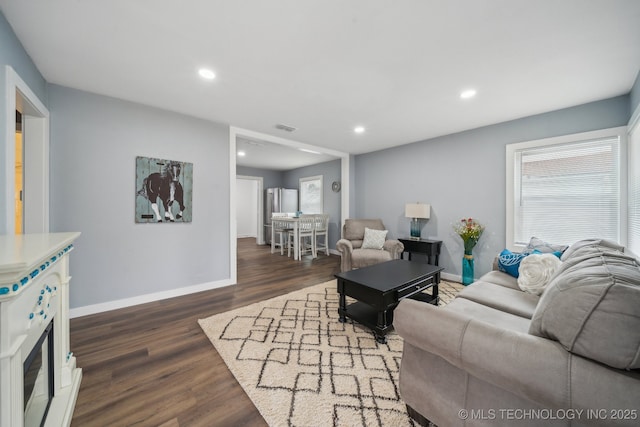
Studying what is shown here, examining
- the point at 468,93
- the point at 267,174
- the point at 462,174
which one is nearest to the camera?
the point at 468,93

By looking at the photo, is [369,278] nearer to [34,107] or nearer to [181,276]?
[181,276]

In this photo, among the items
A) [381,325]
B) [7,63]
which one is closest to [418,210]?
[381,325]

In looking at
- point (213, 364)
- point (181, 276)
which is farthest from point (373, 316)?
point (181, 276)

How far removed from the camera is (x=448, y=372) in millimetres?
1137

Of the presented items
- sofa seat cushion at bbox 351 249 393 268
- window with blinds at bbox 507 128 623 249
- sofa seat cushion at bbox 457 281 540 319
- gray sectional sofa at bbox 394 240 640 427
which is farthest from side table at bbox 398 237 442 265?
gray sectional sofa at bbox 394 240 640 427

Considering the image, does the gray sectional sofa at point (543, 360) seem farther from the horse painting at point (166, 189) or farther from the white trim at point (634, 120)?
the horse painting at point (166, 189)

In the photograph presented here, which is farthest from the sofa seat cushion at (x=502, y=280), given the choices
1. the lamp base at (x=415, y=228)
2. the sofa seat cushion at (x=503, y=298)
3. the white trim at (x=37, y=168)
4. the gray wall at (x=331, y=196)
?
the white trim at (x=37, y=168)

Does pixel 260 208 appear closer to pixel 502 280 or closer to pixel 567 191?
pixel 502 280

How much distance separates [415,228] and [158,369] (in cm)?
390

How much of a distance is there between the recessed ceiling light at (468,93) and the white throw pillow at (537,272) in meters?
1.73

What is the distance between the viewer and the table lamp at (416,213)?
158 inches

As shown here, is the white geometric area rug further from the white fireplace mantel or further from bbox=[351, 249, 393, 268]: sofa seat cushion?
bbox=[351, 249, 393, 268]: sofa seat cushion

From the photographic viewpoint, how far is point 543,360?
2.83ft

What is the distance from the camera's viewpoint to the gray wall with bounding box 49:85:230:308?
248cm
